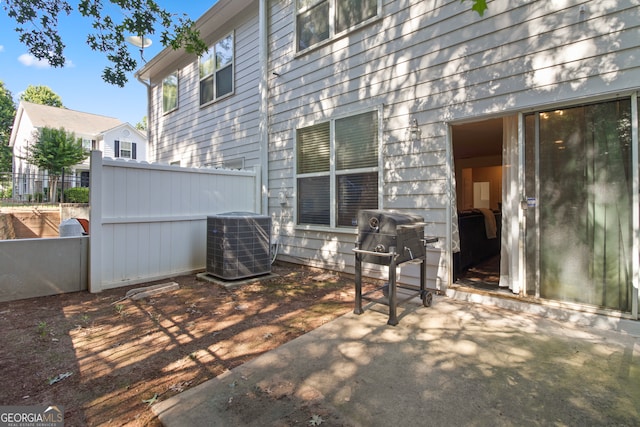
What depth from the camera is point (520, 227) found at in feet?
10.8

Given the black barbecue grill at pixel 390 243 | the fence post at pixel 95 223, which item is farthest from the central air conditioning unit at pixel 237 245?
the black barbecue grill at pixel 390 243

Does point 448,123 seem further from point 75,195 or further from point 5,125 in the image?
point 5,125

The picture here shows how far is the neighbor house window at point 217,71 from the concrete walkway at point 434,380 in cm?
648

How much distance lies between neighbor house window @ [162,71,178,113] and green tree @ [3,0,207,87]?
470 centimetres

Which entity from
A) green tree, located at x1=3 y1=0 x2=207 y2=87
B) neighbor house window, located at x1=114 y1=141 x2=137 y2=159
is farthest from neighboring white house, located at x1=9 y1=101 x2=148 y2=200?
green tree, located at x1=3 y1=0 x2=207 y2=87

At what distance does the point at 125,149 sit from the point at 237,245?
A: 22.5 metres

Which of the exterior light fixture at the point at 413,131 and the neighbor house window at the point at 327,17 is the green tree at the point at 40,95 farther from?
the exterior light fixture at the point at 413,131

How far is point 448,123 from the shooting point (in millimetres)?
3721

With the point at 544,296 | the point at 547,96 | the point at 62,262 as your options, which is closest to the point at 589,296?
the point at 544,296

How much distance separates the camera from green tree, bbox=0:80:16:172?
94.0 feet

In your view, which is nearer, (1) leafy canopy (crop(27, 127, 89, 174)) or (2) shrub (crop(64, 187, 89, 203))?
(2) shrub (crop(64, 187, 89, 203))

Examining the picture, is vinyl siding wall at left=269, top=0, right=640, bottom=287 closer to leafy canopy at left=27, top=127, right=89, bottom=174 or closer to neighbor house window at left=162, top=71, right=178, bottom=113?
neighbor house window at left=162, top=71, right=178, bottom=113

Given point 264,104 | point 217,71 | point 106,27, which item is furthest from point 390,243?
point 217,71

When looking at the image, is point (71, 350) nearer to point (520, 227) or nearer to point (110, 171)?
point (110, 171)
